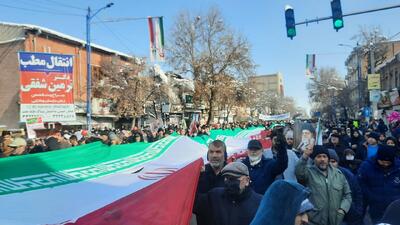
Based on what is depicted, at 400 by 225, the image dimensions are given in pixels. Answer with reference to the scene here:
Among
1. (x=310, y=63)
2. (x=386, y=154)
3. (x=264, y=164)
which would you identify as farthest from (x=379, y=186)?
(x=310, y=63)

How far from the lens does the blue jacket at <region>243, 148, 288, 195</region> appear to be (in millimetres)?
4996

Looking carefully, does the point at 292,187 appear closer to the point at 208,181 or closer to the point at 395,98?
the point at 208,181

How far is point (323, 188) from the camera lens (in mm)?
5004

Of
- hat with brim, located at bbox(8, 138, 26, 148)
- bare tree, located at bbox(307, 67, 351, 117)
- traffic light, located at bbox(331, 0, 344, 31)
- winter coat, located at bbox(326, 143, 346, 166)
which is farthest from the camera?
bare tree, located at bbox(307, 67, 351, 117)

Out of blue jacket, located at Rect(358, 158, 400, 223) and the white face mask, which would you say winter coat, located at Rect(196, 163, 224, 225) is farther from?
blue jacket, located at Rect(358, 158, 400, 223)

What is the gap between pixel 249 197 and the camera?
374cm

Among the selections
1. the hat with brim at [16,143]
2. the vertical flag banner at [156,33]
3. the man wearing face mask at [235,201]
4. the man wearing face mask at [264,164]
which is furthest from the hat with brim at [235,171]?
the vertical flag banner at [156,33]

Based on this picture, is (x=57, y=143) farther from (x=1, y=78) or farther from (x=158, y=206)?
(x=1, y=78)

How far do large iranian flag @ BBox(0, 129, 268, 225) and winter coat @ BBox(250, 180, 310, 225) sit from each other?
1617 mm

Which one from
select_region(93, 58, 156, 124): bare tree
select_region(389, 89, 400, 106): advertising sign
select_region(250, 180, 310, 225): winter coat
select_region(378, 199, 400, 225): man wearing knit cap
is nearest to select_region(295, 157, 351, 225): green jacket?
select_region(378, 199, 400, 225): man wearing knit cap

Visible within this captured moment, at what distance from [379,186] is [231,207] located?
3.14 metres

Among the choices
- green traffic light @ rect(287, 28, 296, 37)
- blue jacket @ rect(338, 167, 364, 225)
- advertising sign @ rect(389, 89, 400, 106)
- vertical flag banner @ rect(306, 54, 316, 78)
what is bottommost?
blue jacket @ rect(338, 167, 364, 225)

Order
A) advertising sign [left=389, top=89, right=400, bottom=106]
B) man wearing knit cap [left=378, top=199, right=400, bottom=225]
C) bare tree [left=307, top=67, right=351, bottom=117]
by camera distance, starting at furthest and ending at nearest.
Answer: bare tree [left=307, top=67, right=351, bottom=117] → advertising sign [left=389, top=89, right=400, bottom=106] → man wearing knit cap [left=378, top=199, right=400, bottom=225]

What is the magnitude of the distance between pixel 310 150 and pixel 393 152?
5.28 ft
